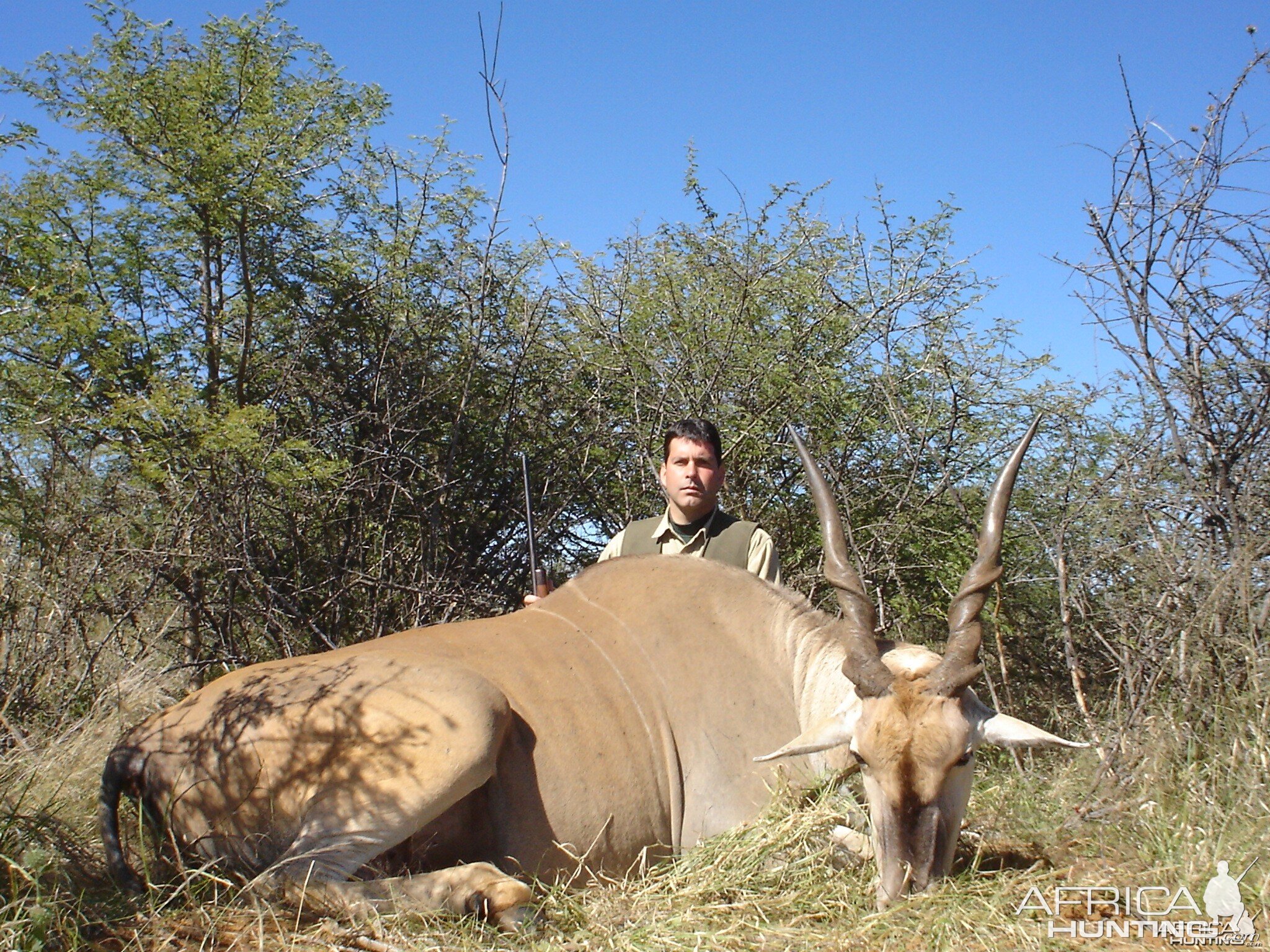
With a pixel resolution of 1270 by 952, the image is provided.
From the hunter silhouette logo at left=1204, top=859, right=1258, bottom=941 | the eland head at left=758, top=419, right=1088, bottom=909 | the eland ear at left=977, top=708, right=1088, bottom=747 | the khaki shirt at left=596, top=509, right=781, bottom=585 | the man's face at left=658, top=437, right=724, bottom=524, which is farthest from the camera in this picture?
the khaki shirt at left=596, top=509, right=781, bottom=585

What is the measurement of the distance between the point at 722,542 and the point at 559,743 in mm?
1535

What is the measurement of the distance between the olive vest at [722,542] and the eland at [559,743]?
0.67 metres

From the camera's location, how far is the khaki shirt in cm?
490

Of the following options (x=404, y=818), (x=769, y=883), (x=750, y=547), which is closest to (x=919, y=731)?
(x=769, y=883)

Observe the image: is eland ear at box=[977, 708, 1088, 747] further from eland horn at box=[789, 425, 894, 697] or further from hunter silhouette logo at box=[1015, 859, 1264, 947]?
hunter silhouette logo at box=[1015, 859, 1264, 947]

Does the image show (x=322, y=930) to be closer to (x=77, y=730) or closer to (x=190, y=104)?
(x=77, y=730)

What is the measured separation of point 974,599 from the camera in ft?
11.8

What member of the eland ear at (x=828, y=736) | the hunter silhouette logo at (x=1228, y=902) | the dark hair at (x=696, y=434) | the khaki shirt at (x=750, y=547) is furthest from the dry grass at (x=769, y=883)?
the dark hair at (x=696, y=434)

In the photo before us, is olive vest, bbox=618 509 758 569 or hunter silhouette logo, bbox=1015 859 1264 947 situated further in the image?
olive vest, bbox=618 509 758 569

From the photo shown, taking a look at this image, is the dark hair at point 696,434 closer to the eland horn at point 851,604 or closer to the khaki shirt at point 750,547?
the khaki shirt at point 750,547

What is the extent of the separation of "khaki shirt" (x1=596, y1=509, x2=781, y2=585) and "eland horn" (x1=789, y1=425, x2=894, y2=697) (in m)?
0.85

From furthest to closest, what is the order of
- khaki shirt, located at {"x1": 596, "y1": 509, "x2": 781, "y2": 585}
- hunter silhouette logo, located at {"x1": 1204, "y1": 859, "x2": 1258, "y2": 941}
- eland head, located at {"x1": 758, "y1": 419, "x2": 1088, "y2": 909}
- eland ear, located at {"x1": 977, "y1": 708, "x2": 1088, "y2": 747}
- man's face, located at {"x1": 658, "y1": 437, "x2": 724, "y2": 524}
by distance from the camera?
1. khaki shirt, located at {"x1": 596, "y1": 509, "x2": 781, "y2": 585}
2. man's face, located at {"x1": 658, "y1": 437, "x2": 724, "y2": 524}
3. eland ear, located at {"x1": 977, "y1": 708, "x2": 1088, "y2": 747}
4. eland head, located at {"x1": 758, "y1": 419, "x2": 1088, "y2": 909}
5. hunter silhouette logo, located at {"x1": 1204, "y1": 859, "x2": 1258, "y2": 941}

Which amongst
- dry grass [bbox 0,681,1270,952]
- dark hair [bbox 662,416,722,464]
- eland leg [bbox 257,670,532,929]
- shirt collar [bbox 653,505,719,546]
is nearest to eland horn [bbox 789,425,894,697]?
dry grass [bbox 0,681,1270,952]

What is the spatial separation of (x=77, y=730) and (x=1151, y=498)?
4.90m
